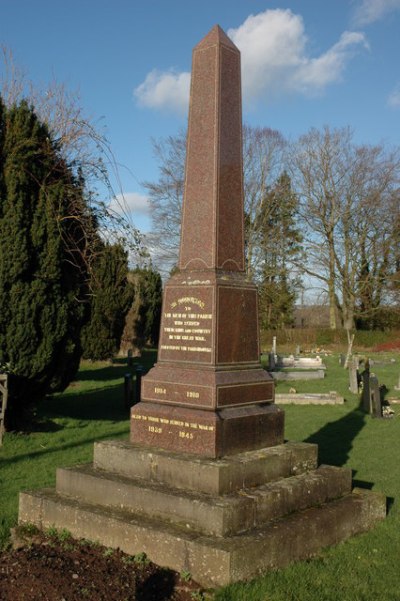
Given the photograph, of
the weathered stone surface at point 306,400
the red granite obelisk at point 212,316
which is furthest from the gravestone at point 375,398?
the red granite obelisk at point 212,316

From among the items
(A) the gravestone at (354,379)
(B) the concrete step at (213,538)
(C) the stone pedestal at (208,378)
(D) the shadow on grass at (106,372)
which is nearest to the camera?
(B) the concrete step at (213,538)

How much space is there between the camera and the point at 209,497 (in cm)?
466

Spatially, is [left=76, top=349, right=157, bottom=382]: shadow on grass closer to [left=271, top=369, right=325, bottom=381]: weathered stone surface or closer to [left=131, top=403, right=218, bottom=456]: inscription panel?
[left=271, top=369, right=325, bottom=381]: weathered stone surface

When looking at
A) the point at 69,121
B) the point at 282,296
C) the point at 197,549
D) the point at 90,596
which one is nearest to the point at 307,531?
the point at 197,549

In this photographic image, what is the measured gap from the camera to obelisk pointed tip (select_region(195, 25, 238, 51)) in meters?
6.09

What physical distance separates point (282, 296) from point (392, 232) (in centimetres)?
769

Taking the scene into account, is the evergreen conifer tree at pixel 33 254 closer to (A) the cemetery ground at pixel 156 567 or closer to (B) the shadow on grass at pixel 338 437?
(A) the cemetery ground at pixel 156 567

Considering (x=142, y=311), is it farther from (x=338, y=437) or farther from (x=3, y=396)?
(x=3, y=396)

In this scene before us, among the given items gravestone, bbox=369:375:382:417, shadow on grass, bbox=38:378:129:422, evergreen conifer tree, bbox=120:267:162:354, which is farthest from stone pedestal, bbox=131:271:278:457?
evergreen conifer tree, bbox=120:267:162:354

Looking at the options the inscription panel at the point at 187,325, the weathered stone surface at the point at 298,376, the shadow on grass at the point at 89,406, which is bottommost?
the shadow on grass at the point at 89,406

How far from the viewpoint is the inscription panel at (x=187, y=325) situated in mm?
5586

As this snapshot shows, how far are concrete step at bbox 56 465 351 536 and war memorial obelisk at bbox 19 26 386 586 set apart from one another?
0.01 meters

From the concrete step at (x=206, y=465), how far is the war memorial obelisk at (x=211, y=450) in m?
0.01

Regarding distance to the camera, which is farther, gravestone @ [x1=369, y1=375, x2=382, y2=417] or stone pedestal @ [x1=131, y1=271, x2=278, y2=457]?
gravestone @ [x1=369, y1=375, x2=382, y2=417]
